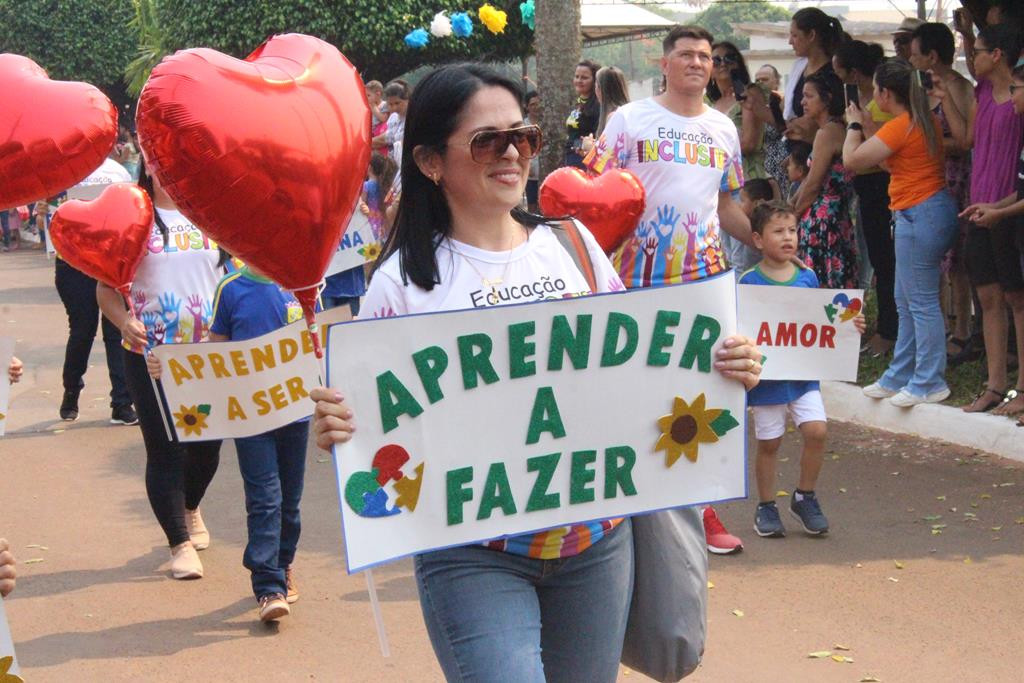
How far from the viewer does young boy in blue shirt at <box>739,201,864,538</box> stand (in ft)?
20.2

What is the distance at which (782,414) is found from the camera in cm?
627

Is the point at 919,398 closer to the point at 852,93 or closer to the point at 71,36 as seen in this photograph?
the point at 852,93

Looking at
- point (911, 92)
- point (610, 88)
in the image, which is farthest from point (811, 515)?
point (610, 88)

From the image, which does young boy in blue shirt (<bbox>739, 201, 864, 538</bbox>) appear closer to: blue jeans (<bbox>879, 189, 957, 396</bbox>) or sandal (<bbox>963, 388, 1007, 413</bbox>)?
sandal (<bbox>963, 388, 1007, 413</bbox>)

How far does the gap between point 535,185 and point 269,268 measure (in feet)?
36.5

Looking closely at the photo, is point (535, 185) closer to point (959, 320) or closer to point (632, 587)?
point (959, 320)

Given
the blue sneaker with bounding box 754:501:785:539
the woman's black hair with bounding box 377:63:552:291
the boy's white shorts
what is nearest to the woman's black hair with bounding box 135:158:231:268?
the boy's white shorts

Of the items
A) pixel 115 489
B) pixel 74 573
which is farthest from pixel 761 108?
pixel 74 573

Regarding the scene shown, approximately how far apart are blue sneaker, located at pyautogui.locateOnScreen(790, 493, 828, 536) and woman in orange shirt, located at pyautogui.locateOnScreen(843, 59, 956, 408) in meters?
2.15

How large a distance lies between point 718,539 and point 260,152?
3.54 meters

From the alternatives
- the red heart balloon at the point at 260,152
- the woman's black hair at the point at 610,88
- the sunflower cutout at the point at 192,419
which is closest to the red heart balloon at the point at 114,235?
the sunflower cutout at the point at 192,419

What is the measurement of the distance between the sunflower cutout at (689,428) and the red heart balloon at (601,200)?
2394 mm

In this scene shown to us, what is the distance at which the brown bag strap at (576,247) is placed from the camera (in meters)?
3.16

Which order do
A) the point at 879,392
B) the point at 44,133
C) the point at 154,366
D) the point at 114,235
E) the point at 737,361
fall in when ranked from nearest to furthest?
the point at 737,361, the point at 44,133, the point at 154,366, the point at 114,235, the point at 879,392
